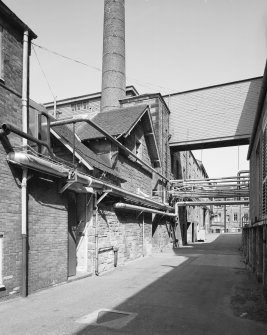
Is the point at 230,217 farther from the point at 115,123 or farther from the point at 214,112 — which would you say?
the point at 115,123

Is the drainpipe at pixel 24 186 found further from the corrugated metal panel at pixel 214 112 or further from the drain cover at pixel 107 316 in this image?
the corrugated metal panel at pixel 214 112

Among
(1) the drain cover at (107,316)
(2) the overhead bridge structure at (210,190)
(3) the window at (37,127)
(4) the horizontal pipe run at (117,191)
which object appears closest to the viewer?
(1) the drain cover at (107,316)

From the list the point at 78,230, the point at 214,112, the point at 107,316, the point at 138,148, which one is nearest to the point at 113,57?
the point at 214,112

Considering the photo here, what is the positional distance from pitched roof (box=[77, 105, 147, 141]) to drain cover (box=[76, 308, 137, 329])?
929cm

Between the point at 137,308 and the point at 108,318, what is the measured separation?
1.04 m

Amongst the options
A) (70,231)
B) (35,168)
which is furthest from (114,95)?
(35,168)

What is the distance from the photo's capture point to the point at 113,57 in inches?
1099

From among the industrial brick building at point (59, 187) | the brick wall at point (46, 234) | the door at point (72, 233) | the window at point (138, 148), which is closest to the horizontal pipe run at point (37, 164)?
the industrial brick building at point (59, 187)

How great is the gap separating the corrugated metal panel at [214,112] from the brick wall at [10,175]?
63.4ft

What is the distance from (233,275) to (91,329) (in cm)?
821

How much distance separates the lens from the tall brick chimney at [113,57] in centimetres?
2781

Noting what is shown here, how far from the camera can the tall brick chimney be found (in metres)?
27.8

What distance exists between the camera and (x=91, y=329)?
6.58 meters

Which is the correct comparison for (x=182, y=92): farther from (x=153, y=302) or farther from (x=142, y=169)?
(x=153, y=302)
